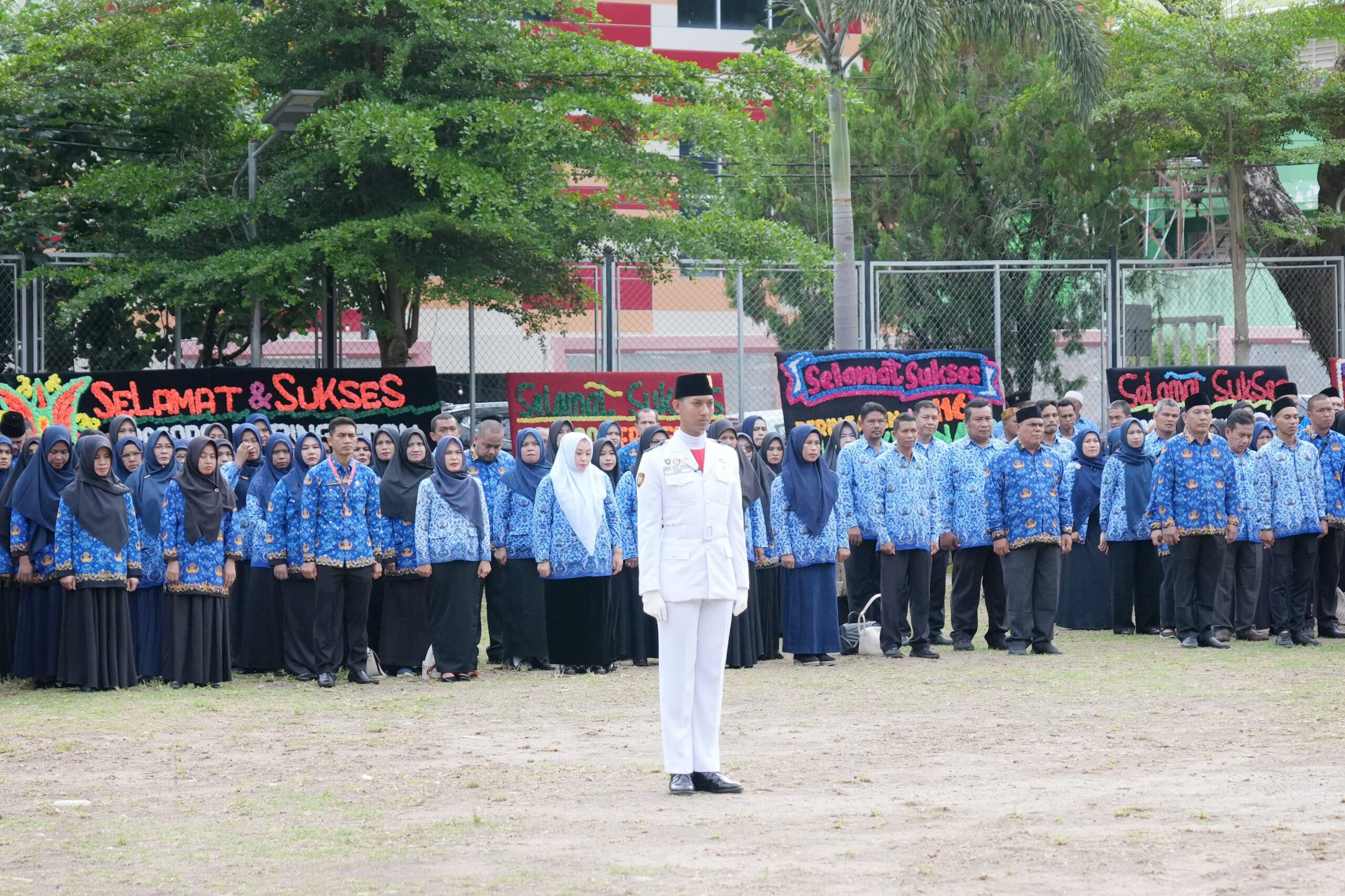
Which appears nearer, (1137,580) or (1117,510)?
(1117,510)

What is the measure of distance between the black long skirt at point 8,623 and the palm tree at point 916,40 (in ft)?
28.7

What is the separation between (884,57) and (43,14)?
8.76 meters

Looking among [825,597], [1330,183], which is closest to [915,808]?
[825,597]

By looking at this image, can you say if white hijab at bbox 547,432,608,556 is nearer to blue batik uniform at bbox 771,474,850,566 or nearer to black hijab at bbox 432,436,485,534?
black hijab at bbox 432,436,485,534

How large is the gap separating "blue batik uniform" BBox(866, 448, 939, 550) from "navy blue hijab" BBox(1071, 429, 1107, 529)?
7.46 feet

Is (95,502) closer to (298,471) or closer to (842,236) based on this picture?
(298,471)

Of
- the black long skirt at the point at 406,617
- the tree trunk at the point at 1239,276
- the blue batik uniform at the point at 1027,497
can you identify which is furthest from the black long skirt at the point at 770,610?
the tree trunk at the point at 1239,276

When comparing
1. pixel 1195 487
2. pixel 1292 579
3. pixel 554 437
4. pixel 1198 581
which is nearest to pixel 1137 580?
pixel 1198 581

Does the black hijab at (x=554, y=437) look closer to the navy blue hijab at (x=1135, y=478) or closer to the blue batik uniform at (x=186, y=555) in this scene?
the blue batik uniform at (x=186, y=555)

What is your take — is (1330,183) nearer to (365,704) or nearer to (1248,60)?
(1248,60)

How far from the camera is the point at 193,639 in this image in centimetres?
1079

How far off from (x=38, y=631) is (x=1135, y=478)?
832 cm

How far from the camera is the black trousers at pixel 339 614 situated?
1094 centimetres

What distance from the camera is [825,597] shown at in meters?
11.8
